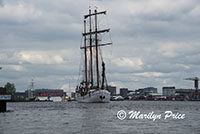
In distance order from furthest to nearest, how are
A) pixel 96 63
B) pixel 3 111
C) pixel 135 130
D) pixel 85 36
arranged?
pixel 85 36 < pixel 96 63 < pixel 3 111 < pixel 135 130

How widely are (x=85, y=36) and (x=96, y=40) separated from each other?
1582cm

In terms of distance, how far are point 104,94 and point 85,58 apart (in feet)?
85.6

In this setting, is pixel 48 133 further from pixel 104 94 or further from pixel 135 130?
pixel 104 94

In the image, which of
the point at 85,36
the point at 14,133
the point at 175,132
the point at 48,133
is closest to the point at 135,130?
the point at 175,132

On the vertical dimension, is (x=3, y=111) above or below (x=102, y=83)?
below

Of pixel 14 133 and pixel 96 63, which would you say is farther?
pixel 96 63

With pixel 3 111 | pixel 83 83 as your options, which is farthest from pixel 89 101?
pixel 3 111

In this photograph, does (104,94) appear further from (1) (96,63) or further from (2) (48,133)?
(2) (48,133)

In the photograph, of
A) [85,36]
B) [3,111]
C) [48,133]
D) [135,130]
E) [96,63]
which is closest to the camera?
[48,133]

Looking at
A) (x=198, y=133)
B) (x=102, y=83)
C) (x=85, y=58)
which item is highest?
(x=85, y=58)

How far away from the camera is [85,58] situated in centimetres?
18162

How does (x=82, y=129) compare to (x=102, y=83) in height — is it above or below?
below

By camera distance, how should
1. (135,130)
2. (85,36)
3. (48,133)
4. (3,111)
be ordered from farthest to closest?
1. (85,36)
2. (3,111)
3. (135,130)
4. (48,133)

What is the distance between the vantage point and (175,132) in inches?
1811
